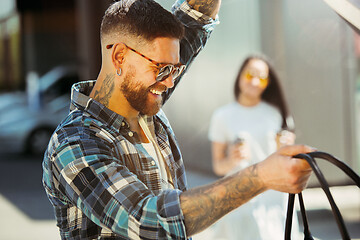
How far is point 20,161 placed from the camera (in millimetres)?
12344

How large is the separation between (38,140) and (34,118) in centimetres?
50

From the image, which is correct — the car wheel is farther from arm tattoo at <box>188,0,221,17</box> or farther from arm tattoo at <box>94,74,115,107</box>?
arm tattoo at <box>94,74,115,107</box>

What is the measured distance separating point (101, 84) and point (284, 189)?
2.43 feet

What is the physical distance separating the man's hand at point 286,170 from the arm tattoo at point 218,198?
3 cm

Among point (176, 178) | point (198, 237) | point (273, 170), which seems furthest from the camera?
point (198, 237)

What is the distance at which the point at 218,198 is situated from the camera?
4.92 feet

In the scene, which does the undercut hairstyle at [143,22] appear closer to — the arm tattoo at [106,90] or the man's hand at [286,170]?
the arm tattoo at [106,90]

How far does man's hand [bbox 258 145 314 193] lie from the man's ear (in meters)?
0.60

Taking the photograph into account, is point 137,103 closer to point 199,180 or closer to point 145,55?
point 145,55

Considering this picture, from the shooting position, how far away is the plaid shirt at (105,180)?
59.3 inches

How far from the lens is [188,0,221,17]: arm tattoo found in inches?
90.4

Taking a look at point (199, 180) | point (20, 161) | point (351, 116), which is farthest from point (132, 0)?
point (20, 161)

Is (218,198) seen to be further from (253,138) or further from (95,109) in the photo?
(253,138)

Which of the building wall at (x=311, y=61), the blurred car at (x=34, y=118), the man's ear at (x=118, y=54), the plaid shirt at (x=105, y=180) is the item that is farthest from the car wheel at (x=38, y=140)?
the man's ear at (x=118, y=54)
